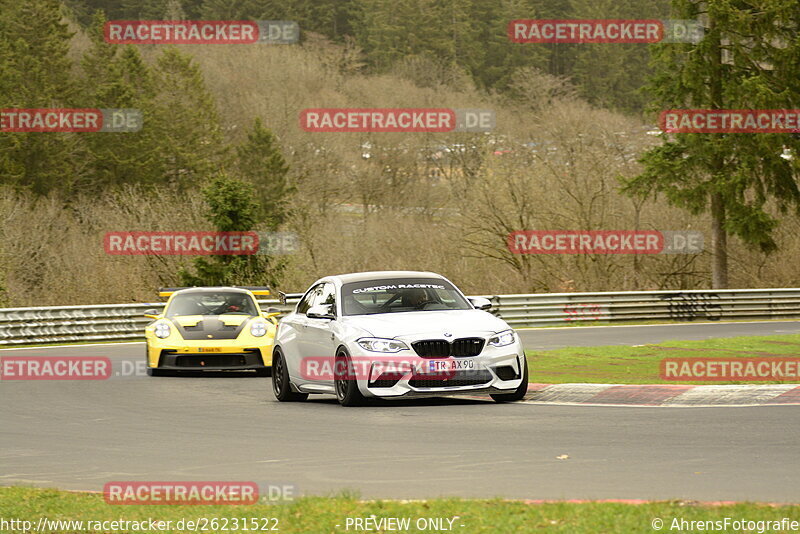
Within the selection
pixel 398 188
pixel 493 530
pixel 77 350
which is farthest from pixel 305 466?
pixel 398 188

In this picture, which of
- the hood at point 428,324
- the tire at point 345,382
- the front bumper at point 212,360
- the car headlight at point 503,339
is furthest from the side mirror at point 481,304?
the front bumper at point 212,360

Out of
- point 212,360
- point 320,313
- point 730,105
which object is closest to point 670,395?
point 320,313

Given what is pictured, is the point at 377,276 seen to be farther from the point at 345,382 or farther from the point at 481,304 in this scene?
→ the point at 345,382

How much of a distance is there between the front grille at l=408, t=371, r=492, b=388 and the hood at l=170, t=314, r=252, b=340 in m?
6.48

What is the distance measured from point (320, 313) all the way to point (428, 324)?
186 centimetres

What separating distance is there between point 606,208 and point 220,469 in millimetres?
43258

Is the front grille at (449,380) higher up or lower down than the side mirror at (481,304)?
lower down

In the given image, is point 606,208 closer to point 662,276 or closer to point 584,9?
point 662,276

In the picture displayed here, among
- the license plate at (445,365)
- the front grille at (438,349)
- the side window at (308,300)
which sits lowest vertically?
the license plate at (445,365)

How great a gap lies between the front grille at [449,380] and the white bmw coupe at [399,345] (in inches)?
0.5

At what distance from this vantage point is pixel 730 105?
44344 millimetres

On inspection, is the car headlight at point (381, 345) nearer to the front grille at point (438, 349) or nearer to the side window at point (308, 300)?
the front grille at point (438, 349)

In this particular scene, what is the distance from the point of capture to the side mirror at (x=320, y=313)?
Result: 16375 millimetres

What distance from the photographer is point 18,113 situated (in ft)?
244
